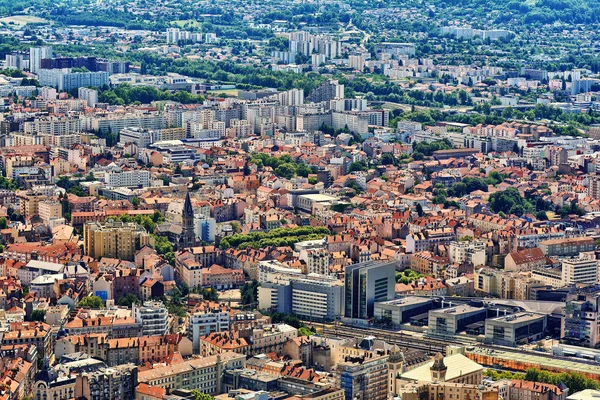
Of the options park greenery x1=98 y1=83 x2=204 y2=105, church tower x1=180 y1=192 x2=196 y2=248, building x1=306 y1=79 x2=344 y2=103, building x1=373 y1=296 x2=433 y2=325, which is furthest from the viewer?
building x1=306 y1=79 x2=344 y2=103

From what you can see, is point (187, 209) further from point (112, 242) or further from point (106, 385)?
point (106, 385)

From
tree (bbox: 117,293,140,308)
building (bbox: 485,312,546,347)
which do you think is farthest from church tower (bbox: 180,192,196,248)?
building (bbox: 485,312,546,347)

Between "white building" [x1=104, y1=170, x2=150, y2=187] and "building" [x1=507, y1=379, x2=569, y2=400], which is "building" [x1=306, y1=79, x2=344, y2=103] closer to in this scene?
"white building" [x1=104, y1=170, x2=150, y2=187]

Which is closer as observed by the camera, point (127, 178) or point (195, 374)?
point (195, 374)

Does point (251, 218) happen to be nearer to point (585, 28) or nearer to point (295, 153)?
point (295, 153)

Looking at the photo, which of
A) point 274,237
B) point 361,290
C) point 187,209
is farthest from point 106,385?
point 274,237

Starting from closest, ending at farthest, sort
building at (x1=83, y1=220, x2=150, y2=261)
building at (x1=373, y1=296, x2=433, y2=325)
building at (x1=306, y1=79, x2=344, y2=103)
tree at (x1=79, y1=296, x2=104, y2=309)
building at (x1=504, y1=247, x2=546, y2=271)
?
tree at (x1=79, y1=296, x2=104, y2=309), building at (x1=373, y1=296, x2=433, y2=325), building at (x1=504, y1=247, x2=546, y2=271), building at (x1=83, y1=220, x2=150, y2=261), building at (x1=306, y1=79, x2=344, y2=103)
